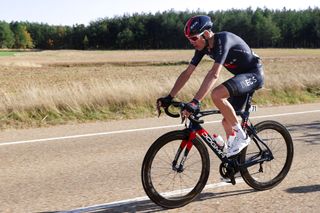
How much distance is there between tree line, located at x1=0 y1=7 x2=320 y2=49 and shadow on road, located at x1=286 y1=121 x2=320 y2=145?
12574cm

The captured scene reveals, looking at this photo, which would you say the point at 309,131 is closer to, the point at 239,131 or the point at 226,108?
the point at 239,131

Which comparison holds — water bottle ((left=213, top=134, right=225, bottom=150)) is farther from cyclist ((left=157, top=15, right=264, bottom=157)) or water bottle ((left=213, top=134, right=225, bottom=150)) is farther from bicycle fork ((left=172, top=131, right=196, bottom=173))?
bicycle fork ((left=172, top=131, right=196, bottom=173))

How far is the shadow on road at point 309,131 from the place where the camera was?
7660 mm

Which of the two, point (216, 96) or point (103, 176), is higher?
point (216, 96)

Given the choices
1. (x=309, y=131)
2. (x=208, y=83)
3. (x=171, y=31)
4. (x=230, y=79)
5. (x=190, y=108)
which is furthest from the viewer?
(x=171, y=31)

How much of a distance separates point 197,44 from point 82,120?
603cm

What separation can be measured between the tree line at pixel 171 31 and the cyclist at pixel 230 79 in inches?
5123

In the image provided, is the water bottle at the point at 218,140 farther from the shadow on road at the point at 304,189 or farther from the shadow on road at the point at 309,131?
the shadow on road at the point at 309,131

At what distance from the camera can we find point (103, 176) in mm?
5539

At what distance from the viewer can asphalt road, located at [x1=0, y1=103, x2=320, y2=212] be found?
177 inches

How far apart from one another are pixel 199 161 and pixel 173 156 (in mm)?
295

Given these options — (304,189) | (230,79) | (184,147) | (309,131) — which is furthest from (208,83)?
(309,131)

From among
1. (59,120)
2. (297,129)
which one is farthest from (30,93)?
(297,129)

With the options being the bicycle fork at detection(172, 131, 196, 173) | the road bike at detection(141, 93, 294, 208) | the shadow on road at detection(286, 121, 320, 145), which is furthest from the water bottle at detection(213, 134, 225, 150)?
the shadow on road at detection(286, 121, 320, 145)
